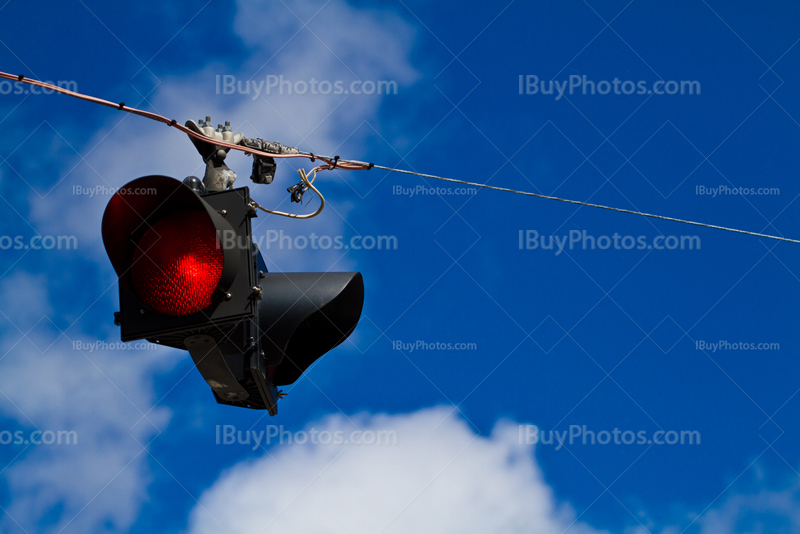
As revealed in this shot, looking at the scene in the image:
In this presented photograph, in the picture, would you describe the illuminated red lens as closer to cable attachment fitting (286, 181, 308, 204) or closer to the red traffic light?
the red traffic light

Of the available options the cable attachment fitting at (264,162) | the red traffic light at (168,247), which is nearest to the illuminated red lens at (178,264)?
the red traffic light at (168,247)

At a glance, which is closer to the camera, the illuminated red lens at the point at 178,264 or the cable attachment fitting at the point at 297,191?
the illuminated red lens at the point at 178,264

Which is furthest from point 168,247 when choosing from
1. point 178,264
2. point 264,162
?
point 264,162

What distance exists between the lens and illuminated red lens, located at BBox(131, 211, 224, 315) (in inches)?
111

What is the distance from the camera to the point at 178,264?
2.87 meters

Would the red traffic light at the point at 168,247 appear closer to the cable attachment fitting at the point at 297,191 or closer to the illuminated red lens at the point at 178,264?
the illuminated red lens at the point at 178,264

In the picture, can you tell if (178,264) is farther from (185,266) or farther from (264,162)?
(264,162)

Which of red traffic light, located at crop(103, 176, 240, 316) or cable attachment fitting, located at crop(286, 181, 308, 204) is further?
cable attachment fitting, located at crop(286, 181, 308, 204)

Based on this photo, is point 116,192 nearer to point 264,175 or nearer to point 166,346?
point 166,346

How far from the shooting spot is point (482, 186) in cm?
413

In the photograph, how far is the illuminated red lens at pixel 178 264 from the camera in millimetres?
2812

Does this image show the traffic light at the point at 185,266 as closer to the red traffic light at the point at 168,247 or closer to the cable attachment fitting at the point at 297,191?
the red traffic light at the point at 168,247

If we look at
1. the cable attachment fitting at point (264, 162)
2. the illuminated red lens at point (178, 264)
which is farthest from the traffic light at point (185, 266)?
the cable attachment fitting at point (264, 162)

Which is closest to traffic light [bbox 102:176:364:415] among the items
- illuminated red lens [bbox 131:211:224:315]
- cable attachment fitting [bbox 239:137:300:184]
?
illuminated red lens [bbox 131:211:224:315]
